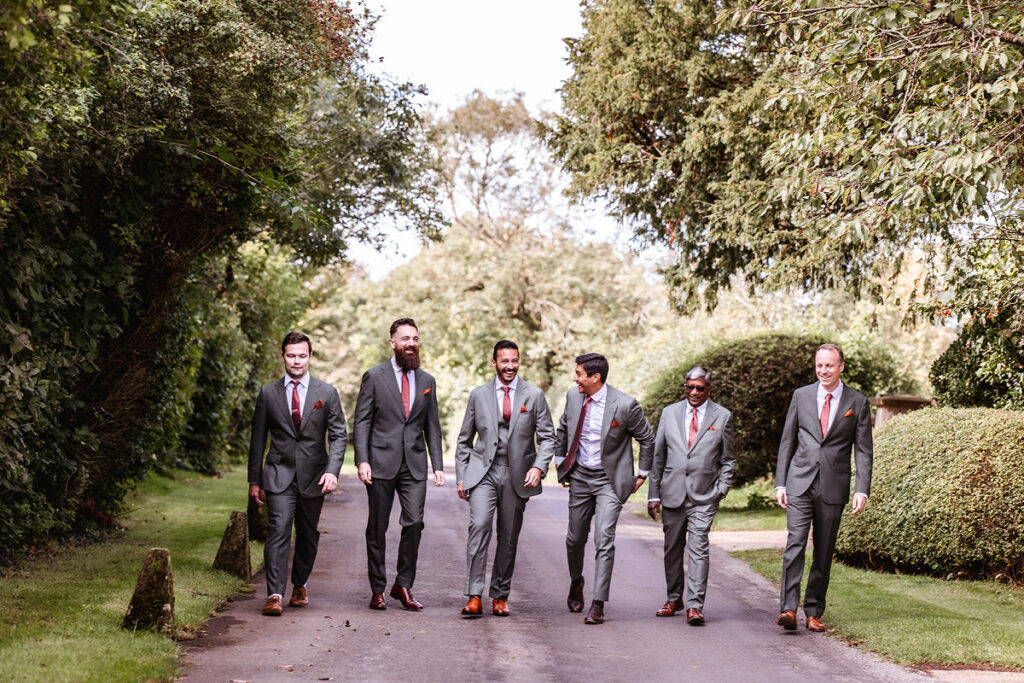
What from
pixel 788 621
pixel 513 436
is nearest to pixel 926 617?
pixel 788 621

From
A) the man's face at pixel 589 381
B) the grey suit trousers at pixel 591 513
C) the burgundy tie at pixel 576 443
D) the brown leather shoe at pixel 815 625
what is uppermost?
the man's face at pixel 589 381

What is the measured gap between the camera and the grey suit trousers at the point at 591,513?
910cm

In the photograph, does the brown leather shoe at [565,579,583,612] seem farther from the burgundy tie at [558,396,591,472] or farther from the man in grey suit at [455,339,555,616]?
the burgundy tie at [558,396,591,472]

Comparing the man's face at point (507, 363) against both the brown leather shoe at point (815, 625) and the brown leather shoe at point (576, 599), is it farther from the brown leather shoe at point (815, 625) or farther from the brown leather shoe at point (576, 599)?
the brown leather shoe at point (815, 625)

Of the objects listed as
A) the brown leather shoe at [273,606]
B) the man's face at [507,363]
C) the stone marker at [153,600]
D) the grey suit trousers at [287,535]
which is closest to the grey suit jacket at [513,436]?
the man's face at [507,363]

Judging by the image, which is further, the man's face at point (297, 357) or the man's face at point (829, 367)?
the man's face at point (297, 357)

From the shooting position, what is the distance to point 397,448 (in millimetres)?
9375

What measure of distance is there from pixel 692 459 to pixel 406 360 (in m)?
2.60

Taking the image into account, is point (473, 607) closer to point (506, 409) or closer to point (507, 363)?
point (506, 409)

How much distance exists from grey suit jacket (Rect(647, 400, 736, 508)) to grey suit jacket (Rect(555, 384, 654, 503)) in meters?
0.18

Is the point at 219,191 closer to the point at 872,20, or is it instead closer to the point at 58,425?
the point at 58,425

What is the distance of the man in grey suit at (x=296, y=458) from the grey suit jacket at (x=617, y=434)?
1.94 metres

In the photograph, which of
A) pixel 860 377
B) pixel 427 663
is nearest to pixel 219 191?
pixel 427 663

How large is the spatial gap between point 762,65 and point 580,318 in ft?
77.6
